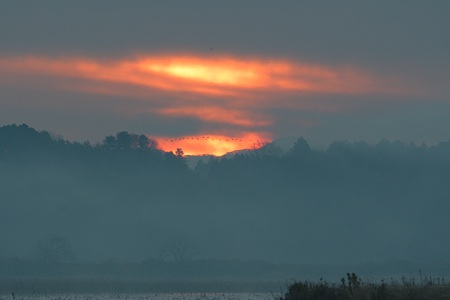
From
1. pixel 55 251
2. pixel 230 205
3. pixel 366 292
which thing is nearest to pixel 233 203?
pixel 230 205

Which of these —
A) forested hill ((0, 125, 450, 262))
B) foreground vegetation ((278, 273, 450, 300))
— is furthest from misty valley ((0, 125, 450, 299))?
foreground vegetation ((278, 273, 450, 300))

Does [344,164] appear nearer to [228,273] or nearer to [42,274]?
[228,273]

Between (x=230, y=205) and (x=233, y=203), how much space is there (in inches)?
39.2

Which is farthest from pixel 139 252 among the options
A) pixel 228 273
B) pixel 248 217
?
pixel 228 273

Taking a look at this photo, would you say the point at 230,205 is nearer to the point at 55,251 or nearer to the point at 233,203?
the point at 233,203

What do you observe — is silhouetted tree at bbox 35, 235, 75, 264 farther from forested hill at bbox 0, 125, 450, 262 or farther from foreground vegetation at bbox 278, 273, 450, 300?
foreground vegetation at bbox 278, 273, 450, 300

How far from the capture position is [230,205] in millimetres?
187375

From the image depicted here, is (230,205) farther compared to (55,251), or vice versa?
(230,205)

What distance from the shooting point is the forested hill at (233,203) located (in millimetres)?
168875

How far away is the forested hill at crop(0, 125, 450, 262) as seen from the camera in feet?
554

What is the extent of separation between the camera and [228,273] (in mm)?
132500

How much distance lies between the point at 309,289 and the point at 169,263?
95.8 metres

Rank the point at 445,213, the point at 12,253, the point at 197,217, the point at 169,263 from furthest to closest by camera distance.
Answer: the point at 197,217, the point at 445,213, the point at 12,253, the point at 169,263

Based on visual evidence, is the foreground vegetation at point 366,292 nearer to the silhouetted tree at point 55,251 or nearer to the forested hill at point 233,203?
the silhouetted tree at point 55,251
